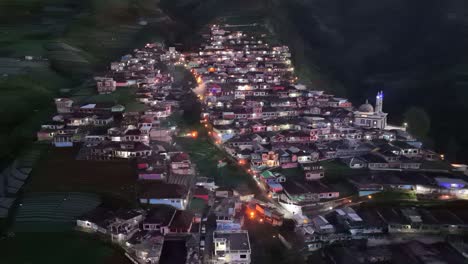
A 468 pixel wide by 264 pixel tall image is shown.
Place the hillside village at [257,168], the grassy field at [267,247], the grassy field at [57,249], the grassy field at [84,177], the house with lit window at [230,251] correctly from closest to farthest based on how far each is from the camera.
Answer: the grassy field at [57,249] → the house with lit window at [230,251] → the grassy field at [267,247] → the hillside village at [257,168] → the grassy field at [84,177]

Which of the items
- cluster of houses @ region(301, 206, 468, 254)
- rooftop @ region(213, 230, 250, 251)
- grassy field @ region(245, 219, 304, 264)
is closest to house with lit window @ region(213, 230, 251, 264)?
rooftop @ region(213, 230, 250, 251)

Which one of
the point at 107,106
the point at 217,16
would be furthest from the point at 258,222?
the point at 217,16

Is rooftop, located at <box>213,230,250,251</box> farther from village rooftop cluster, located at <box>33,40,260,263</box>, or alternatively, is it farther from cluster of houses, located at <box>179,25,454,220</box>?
cluster of houses, located at <box>179,25,454,220</box>

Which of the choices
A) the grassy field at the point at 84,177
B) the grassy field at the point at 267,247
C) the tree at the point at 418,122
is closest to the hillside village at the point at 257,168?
the grassy field at the point at 267,247

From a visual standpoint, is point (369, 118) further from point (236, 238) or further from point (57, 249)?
point (57, 249)

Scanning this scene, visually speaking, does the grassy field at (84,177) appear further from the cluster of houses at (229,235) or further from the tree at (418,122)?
the tree at (418,122)
